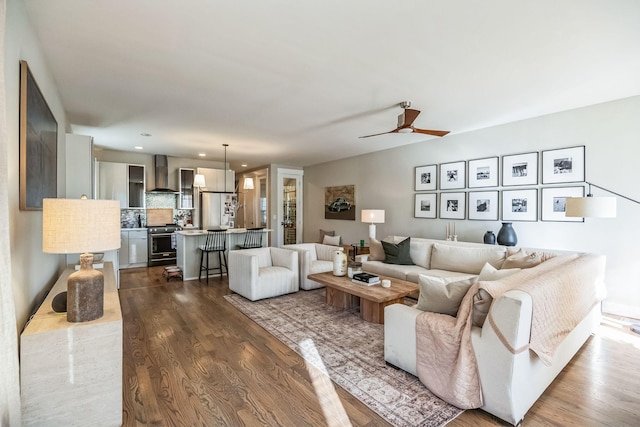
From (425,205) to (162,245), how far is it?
584 centimetres

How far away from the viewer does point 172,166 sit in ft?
24.6

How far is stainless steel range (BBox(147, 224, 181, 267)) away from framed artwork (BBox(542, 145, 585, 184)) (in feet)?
23.2

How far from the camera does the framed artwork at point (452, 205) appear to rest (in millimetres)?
5238

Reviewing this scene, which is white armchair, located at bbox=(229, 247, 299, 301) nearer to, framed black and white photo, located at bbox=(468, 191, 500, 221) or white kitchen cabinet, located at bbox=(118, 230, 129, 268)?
framed black and white photo, located at bbox=(468, 191, 500, 221)

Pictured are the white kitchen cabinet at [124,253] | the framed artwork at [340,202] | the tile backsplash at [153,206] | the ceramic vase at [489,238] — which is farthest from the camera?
the framed artwork at [340,202]

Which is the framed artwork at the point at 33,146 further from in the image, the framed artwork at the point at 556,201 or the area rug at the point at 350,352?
the framed artwork at the point at 556,201

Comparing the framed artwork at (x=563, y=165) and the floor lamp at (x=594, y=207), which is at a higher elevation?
the framed artwork at (x=563, y=165)

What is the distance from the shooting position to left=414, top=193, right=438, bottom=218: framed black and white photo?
563 cm

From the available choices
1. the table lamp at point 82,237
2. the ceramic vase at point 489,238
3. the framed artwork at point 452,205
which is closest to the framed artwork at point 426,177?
the framed artwork at point 452,205

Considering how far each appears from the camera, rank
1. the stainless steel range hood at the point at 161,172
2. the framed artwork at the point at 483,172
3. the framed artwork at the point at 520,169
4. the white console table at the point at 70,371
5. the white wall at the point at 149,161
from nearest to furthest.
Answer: the white console table at the point at 70,371 → the framed artwork at the point at 520,169 → the framed artwork at the point at 483,172 → the white wall at the point at 149,161 → the stainless steel range hood at the point at 161,172

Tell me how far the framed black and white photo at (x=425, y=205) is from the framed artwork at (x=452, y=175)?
0.92 feet

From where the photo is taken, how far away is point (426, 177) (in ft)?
18.9

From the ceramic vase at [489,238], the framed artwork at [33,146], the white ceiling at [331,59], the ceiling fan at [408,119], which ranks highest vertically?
the white ceiling at [331,59]

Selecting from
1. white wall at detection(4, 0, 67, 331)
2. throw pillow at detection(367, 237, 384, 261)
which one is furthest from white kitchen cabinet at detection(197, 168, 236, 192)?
white wall at detection(4, 0, 67, 331)
